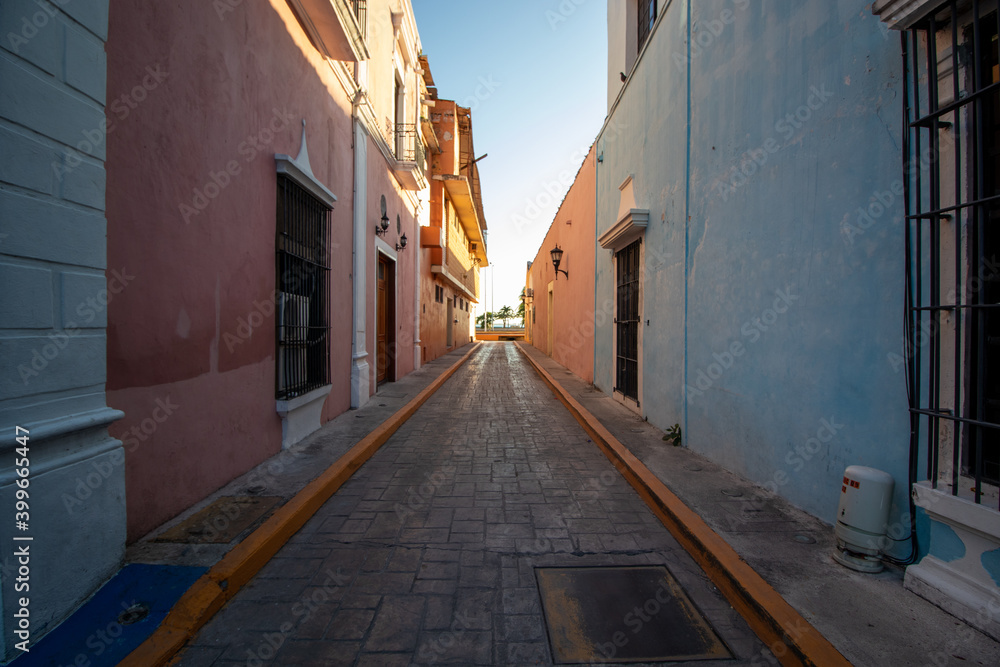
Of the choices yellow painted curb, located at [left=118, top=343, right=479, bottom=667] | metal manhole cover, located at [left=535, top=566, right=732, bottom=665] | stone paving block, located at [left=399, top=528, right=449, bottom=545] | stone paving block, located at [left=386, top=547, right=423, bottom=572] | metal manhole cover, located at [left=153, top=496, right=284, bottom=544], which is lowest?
metal manhole cover, located at [left=535, top=566, right=732, bottom=665]

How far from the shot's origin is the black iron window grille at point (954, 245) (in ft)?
7.23

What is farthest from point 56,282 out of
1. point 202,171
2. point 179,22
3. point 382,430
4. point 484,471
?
point 382,430

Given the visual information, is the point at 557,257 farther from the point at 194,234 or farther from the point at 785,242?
the point at 194,234

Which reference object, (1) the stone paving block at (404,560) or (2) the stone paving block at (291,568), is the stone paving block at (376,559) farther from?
(2) the stone paving block at (291,568)

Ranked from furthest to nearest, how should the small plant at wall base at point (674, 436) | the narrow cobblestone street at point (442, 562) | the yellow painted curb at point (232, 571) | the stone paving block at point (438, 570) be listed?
the small plant at wall base at point (674, 436) < the stone paving block at point (438, 570) < the narrow cobblestone street at point (442, 562) < the yellow painted curb at point (232, 571)

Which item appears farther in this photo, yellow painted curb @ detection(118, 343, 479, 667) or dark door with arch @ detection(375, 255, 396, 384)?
dark door with arch @ detection(375, 255, 396, 384)

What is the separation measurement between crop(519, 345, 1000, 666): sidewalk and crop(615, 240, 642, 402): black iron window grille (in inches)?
124

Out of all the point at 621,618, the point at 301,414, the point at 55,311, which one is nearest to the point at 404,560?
the point at 621,618

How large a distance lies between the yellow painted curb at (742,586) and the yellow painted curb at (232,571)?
8.88ft

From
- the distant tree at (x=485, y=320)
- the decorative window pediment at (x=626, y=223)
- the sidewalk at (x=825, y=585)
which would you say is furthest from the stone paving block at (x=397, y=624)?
the distant tree at (x=485, y=320)

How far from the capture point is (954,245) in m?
2.31

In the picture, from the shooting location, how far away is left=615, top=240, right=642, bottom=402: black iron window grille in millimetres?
7242

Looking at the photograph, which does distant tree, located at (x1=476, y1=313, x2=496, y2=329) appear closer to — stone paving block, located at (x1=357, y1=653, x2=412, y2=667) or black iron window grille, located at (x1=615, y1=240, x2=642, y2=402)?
black iron window grille, located at (x1=615, y1=240, x2=642, y2=402)

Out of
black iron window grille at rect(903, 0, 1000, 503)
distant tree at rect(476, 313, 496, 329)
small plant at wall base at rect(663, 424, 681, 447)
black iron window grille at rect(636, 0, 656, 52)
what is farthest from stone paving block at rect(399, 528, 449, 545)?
distant tree at rect(476, 313, 496, 329)
